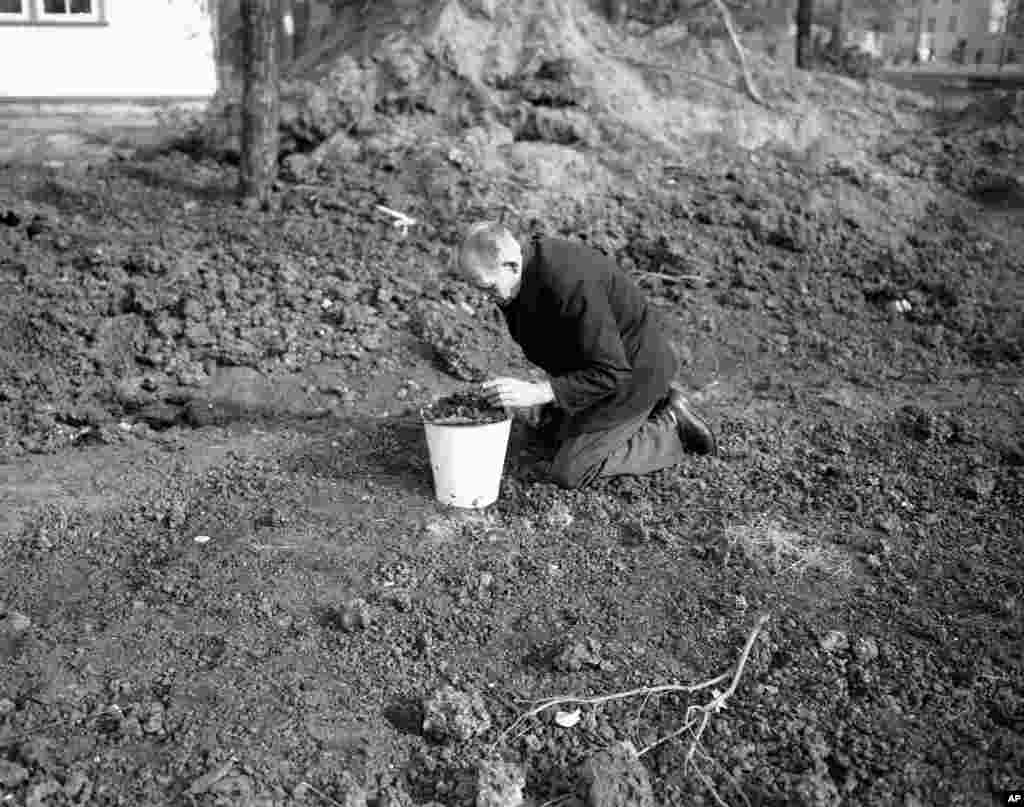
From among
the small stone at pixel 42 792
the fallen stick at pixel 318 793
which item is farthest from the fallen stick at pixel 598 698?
the small stone at pixel 42 792

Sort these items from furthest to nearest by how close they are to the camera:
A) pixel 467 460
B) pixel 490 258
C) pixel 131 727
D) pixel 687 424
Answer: pixel 687 424
pixel 467 460
pixel 490 258
pixel 131 727

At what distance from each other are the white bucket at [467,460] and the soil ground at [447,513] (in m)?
0.12

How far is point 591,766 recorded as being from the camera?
9.54 feet

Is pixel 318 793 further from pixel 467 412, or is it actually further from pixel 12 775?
pixel 467 412

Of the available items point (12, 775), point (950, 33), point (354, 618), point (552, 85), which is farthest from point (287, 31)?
point (950, 33)

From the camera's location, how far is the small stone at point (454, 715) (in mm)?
3094

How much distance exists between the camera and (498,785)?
2.89m

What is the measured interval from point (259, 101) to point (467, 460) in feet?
14.7

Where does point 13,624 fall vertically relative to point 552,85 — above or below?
below

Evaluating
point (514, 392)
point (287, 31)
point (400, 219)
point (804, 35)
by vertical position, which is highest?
point (804, 35)

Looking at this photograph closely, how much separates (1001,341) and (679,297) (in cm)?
236

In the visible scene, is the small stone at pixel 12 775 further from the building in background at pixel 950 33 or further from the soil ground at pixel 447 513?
the building in background at pixel 950 33

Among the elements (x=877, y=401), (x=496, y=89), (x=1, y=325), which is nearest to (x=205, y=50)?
(x=496, y=89)

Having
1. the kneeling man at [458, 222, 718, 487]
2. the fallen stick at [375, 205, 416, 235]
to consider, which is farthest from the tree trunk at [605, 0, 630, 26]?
the kneeling man at [458, 222, 718, 487]
